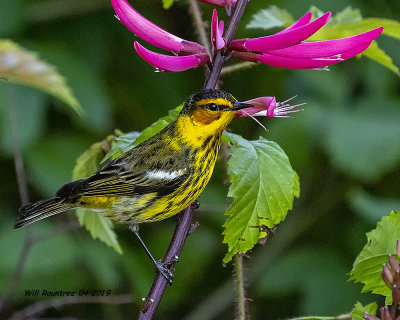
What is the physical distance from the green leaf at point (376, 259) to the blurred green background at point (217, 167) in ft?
5.78

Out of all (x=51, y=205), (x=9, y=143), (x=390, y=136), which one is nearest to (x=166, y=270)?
(x=51, y=205)

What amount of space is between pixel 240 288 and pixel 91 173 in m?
0.89

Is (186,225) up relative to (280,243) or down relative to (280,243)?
down

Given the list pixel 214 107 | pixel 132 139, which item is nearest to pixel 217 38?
pixel 214 107

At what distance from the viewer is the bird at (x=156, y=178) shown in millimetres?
2277

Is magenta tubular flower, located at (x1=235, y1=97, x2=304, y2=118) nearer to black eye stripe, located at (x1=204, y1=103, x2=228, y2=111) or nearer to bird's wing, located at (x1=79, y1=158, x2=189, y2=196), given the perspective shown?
black eye stripe, located at (x1=204, y1=103, x2=228, y2=111)

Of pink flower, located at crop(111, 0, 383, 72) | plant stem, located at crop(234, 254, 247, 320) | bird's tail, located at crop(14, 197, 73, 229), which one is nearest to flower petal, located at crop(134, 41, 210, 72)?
pink flower, located at crop(111, 0, 383, 72)

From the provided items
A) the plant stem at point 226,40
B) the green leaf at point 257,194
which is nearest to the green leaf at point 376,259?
the green leaf at point 257,194

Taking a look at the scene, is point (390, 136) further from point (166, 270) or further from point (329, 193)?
point (166, 270)

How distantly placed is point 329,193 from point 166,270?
2.63 meters

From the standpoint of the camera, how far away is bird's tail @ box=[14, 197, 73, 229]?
2418mm

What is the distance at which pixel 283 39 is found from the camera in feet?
5.12

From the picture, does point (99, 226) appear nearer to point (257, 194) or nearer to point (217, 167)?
point (257, 194)

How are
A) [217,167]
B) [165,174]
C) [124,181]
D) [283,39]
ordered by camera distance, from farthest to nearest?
[217,167], [124,181], [165,174], [283,39]
